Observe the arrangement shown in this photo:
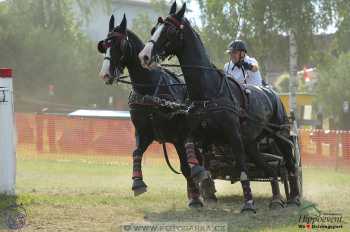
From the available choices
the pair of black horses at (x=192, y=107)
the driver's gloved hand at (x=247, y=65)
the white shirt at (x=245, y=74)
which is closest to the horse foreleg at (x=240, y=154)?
the pair of black horses at (x=192, y=107)

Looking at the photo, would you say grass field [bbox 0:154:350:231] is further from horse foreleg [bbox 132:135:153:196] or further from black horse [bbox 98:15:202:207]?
black horse [bbox 98:15:202:207]

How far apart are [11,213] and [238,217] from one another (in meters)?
2.75

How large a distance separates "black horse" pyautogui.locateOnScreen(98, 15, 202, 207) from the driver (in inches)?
42.5

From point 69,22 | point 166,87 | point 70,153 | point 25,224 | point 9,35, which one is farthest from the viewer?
point 69,22

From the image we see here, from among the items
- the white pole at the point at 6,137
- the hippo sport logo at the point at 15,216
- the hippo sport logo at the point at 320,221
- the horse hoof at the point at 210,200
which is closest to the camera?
the hippo sport logo at the point at 15,216

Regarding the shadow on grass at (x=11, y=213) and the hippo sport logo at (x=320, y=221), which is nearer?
the shadow on grass at (x=11, y=213)

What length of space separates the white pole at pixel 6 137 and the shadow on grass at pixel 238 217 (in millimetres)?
2041

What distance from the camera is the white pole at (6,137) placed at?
9.70 m

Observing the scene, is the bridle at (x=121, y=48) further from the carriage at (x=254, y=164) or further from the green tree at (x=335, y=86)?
the green tree at (x=335, y=86)

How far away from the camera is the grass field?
8195mm

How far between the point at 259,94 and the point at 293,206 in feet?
5.52

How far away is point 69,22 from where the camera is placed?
145 ft

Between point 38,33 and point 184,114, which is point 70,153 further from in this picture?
point 38,33

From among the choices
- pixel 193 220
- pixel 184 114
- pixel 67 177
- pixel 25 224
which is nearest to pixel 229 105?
pixel 184 114
